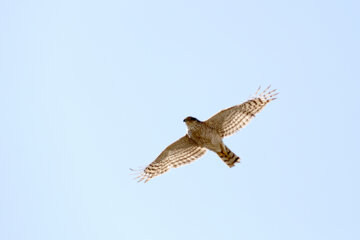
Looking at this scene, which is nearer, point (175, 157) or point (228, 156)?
point (228, 156)

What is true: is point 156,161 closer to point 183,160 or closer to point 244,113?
point 183,160

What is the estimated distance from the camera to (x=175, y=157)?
19.5 metres

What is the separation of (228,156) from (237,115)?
1150 millimetres

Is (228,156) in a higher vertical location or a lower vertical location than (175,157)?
lower

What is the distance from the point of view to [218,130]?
735 inches

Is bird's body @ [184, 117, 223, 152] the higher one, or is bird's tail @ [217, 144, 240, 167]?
bird's body @ [184, 117, 223, 152]

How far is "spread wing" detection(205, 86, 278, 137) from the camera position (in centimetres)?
1822

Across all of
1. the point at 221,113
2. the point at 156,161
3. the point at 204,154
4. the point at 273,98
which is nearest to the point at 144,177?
the point at 156,161

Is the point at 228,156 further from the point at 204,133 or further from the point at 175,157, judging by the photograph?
the point at 175,157

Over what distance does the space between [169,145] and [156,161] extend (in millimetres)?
804

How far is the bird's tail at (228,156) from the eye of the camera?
18.5 meters

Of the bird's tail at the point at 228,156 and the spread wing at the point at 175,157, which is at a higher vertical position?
the spread wing at the point at 175,157

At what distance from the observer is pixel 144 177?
19.7m

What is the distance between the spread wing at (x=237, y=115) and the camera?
1822cm
